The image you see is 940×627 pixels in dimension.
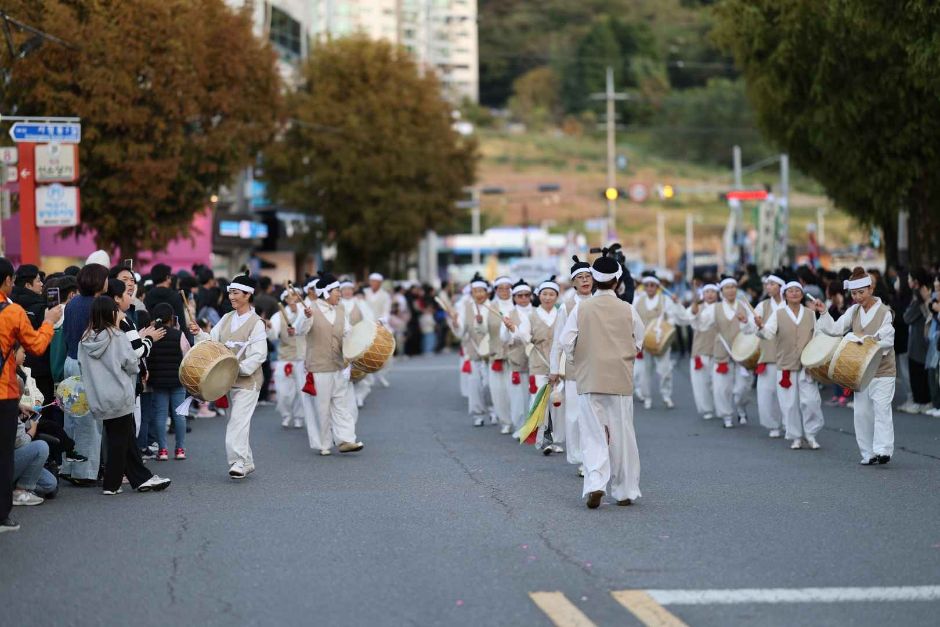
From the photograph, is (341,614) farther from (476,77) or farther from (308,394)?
(476,77)

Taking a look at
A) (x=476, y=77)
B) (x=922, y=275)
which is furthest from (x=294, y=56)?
(x=476, y=77)

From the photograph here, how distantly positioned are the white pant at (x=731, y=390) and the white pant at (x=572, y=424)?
4.65 meters

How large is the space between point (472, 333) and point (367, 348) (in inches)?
174

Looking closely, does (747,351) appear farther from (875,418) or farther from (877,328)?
(875,418)

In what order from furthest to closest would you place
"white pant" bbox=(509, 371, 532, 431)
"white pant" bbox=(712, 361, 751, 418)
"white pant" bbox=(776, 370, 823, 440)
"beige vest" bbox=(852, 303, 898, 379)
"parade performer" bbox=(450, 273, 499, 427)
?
"parade performer" bbox=(450, 273, 499, 427) → "white pant" bbox=(712, 361, 751, 418) → "white pant" bbox=(509, 371, 532, 431) → "white pant" bbox=(776, 370, 823, 440) → "beige vest" bbox=(852, 303, 898, 379)

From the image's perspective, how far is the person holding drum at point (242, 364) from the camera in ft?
43.3

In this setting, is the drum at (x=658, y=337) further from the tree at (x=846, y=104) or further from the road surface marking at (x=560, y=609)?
the road surface marking at (x=560, y=609)

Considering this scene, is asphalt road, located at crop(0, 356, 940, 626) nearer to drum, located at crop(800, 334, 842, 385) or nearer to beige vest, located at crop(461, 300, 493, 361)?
drum, located at crop(800, 334, 842, 385)

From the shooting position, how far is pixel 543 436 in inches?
610

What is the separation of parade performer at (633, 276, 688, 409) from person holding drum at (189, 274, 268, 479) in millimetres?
9318

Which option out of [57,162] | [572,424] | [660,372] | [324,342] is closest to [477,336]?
[660,372]

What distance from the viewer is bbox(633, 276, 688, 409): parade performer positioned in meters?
21.9

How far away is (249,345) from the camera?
1334 centimetres

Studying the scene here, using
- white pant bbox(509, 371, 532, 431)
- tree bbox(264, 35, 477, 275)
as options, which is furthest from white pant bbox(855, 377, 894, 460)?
tree bbox(264, 35, 477, 275)
